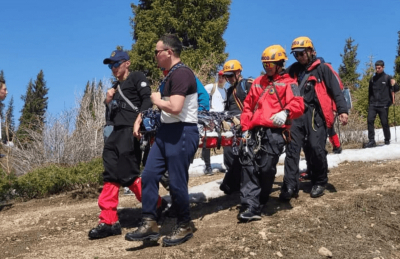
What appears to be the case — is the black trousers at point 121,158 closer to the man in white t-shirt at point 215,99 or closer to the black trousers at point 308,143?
the black trousers at point 308,143

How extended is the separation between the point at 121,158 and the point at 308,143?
2367 mm

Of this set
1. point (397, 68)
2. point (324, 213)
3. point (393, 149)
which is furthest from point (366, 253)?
point (397, 68)

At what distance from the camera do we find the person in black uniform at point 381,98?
433 inches

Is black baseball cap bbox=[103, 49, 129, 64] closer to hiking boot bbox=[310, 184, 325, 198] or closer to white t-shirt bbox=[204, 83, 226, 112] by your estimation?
hiking boot bbox=[310, 184, 325, 198]

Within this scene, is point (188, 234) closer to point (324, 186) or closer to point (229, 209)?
point (229, 209)

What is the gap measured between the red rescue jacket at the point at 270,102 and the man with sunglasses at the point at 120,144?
1.16m

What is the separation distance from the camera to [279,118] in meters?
Answer: 4.82

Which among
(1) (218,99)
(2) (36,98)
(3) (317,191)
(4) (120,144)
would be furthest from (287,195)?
(2) (36,98)

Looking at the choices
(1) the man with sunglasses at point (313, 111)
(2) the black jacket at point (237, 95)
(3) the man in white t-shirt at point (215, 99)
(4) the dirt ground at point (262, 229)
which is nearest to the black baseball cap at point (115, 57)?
(2) the black jacket at point (237, 95)

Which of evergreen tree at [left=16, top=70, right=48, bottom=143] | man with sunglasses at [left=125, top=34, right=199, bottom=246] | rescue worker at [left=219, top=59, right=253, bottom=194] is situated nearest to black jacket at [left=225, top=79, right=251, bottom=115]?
rescue worker at [left=219, top=59, right=253, bottom=194]

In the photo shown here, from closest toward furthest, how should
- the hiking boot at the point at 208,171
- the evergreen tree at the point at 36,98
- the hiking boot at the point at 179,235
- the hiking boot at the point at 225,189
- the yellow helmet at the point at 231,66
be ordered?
1. the hiking boot at the point at 179,235
2. the hiking boot at the point at 225,189
3. the yellow helmet at the point at 231,66
4. the hiking boot at the point at 208,171
5. the evergreen tree at the point at 36,98

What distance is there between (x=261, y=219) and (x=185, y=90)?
1.71 metres

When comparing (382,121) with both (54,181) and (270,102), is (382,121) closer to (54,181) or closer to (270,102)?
(270,102)

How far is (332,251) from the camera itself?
414 cm
